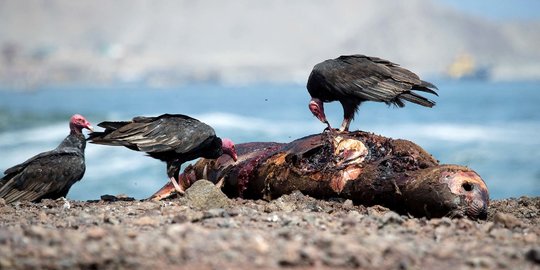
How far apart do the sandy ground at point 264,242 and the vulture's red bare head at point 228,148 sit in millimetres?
2278

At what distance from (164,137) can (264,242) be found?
4412 mm

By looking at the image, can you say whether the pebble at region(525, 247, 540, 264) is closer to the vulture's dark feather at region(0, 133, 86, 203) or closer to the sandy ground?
the sandy ground

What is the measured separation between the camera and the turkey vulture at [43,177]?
10.6 metres

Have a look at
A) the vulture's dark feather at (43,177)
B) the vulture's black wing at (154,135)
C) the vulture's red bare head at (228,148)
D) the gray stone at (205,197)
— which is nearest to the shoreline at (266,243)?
the gray stone at (205,197)

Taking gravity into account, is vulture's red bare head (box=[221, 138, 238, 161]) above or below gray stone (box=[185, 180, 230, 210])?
above

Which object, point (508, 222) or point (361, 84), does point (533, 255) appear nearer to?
point (508, 222)

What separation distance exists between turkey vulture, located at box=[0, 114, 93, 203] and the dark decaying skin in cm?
107

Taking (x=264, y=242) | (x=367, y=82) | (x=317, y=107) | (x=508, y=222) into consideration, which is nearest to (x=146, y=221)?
(x=264, y=242)

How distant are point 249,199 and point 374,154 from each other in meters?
1.68

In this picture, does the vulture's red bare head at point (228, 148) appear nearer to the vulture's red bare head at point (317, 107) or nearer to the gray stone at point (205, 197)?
the vulture's red bare head at point (317, 107)

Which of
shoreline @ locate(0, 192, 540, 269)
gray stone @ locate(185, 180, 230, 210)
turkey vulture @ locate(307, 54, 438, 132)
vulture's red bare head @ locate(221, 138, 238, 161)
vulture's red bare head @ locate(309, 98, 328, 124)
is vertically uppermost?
turkey vulture @ locate(307, 54, 438, 132)

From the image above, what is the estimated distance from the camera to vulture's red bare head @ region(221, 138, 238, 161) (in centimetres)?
1095

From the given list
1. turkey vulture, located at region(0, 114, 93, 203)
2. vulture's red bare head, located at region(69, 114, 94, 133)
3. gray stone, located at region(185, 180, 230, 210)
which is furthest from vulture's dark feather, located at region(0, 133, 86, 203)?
gray stone, located at region(185, 180, 230, 210)

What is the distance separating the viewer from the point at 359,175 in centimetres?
980
